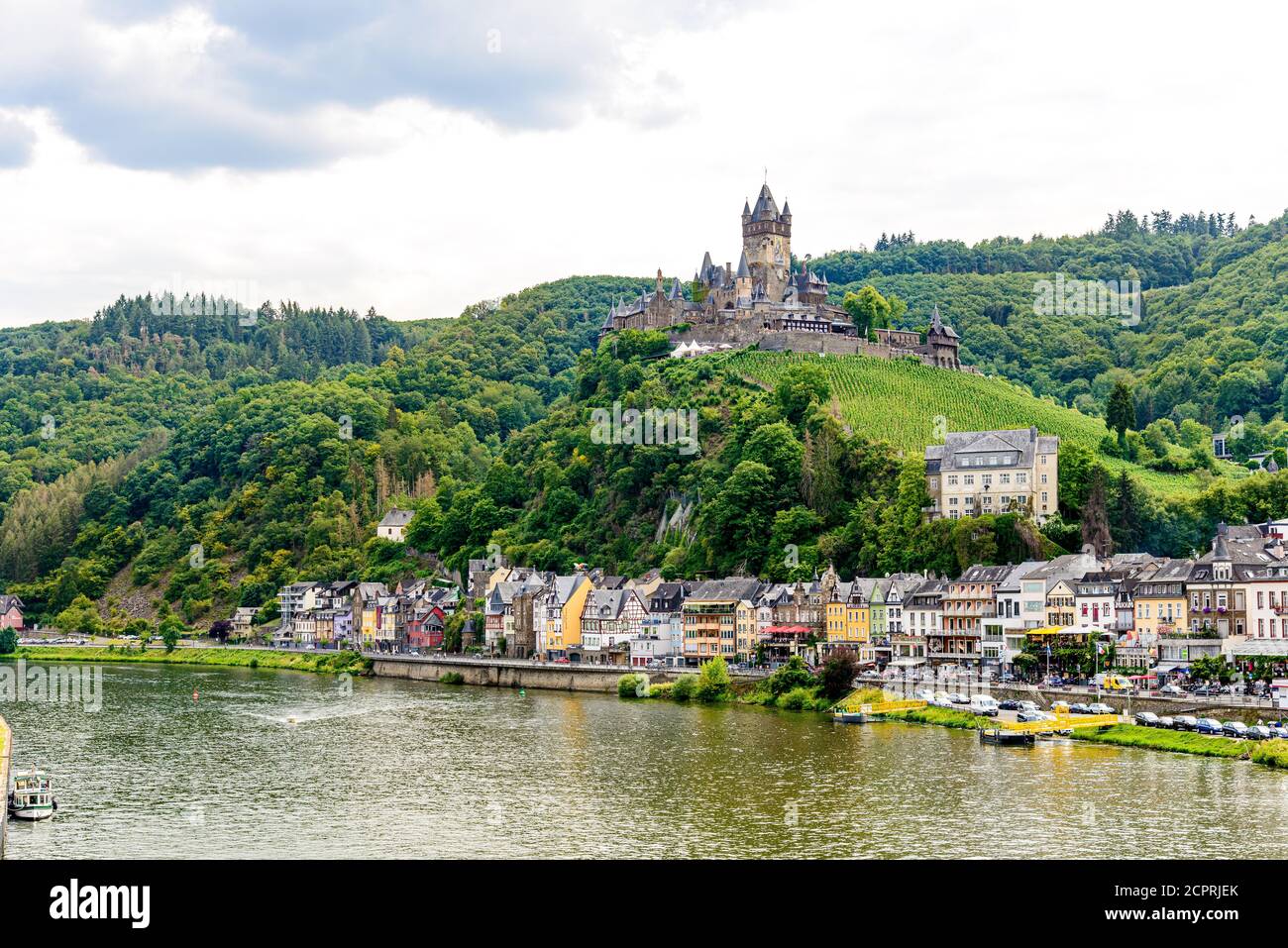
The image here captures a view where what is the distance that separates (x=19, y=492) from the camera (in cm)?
17688

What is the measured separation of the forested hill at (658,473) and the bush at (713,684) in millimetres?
15716

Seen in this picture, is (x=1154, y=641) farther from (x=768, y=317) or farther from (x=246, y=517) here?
(x=246, y=517)

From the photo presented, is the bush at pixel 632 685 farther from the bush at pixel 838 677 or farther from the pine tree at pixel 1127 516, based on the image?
the pine tree at pixel 1127 516

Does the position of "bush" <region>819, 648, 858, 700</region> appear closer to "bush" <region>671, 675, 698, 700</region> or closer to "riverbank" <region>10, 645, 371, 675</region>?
"bush" <region>671, 675, 698, 700</region>

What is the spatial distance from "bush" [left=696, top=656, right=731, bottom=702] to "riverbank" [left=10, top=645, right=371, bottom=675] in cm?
3668

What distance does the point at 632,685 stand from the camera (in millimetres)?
85312

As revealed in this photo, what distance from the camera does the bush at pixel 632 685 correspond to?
278ft

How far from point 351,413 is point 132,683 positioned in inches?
3491

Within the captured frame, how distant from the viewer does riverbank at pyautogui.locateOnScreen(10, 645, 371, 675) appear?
112 metres

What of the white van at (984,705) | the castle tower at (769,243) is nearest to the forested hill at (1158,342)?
the castle tower at (769,243)

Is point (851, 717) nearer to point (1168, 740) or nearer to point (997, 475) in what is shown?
point (1168, 740)

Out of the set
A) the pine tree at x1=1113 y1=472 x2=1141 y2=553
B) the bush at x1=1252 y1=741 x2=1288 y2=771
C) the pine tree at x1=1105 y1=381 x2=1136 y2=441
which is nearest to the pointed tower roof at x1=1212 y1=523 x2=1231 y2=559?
the pine tree at x1=1113 y1=472 x2=1141 y2=553

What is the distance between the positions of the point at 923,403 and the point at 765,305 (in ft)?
82.4
